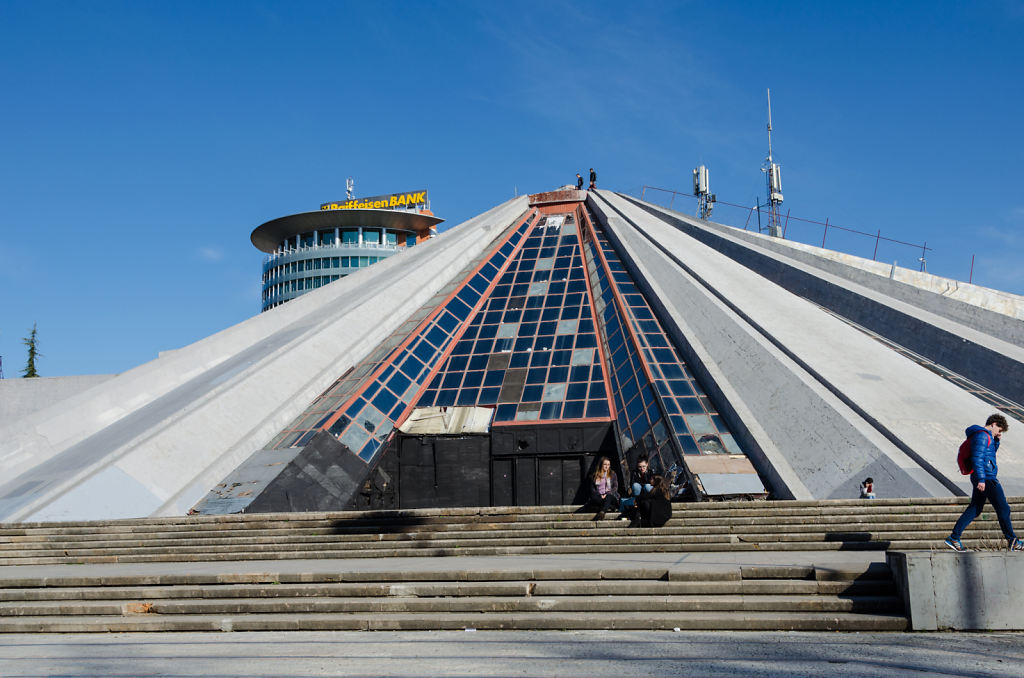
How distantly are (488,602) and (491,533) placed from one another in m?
3.32

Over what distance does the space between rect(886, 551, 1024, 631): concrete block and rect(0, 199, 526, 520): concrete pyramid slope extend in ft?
39.3

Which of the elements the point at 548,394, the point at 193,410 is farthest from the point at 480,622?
the point at 548,394

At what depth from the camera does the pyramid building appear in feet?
43.2

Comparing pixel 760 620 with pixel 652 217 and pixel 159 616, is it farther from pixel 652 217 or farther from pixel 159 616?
pixel 652 217

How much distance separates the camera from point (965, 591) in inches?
241

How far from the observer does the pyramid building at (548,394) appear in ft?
43.2

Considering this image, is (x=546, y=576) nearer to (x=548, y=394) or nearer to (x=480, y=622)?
(x=480, y=622)

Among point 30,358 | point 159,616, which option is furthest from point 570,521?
→ point 30,358

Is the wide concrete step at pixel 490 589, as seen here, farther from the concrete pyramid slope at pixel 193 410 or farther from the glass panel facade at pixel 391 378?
the glass panel facade at pixel 391 378

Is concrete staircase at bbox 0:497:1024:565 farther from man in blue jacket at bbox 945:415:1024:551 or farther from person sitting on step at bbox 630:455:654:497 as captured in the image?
man in blue jacket at bbox 945:415:1024:551

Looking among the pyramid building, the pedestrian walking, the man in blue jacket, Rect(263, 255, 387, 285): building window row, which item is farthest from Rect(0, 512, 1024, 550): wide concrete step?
A: Rect(263, 255, 387, 285): building window row

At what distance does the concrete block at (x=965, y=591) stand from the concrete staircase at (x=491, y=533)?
2.32 meters

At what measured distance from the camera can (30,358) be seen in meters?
52.3

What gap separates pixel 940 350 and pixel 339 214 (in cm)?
4370
